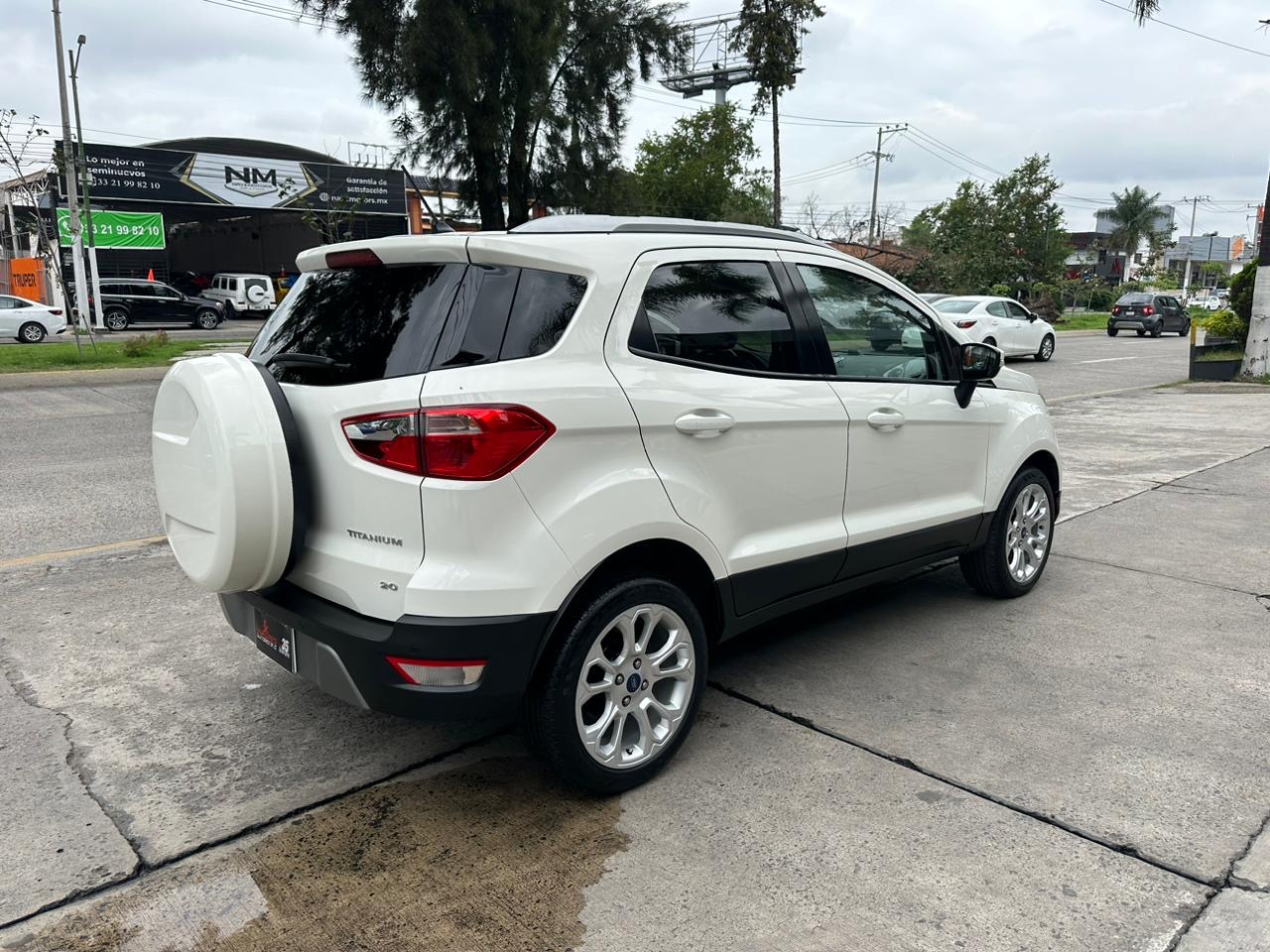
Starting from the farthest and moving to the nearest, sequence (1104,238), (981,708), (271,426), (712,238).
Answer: (1104,238) → (981,708) → (712,238) → (271,426)

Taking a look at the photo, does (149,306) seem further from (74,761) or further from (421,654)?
(421,654)

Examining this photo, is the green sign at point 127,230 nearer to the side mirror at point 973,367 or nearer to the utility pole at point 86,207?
the utility pole at point 86,207

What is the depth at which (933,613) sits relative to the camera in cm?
497

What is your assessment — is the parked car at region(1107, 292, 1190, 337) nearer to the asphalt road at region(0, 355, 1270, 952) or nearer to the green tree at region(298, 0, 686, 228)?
the green tree at region(298, 0, 686, 228)

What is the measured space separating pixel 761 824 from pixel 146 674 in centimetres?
263

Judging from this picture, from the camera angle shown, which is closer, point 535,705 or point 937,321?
point 535,705

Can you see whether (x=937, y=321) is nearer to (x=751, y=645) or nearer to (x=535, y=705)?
(x=751, y=645)

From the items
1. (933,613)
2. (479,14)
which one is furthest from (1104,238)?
(933,613)

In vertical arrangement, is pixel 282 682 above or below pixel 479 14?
below

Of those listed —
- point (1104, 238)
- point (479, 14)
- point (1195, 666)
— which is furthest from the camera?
point (1104, 238)

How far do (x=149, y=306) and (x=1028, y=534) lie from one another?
34.7 metres

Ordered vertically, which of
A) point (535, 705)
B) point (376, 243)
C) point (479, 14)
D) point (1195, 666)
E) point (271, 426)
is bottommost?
point (1195, 666)

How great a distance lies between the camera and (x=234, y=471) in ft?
9.34

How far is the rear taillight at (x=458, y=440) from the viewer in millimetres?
2686
